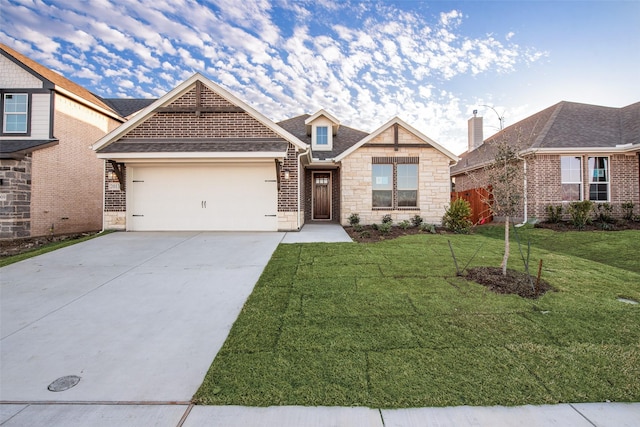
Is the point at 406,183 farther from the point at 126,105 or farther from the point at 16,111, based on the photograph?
the point at 126,105

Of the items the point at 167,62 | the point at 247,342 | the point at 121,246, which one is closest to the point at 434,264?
the point at 247,342

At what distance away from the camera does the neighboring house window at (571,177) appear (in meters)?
12.2

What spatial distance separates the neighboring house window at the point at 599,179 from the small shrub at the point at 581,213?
150cm

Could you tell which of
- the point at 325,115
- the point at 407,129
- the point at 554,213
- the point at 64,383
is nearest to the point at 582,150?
the point at 554,213

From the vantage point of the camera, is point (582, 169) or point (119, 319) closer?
point (119, 319)

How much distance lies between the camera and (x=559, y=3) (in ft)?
30.1

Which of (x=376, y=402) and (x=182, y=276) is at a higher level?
(x=182, y=276)

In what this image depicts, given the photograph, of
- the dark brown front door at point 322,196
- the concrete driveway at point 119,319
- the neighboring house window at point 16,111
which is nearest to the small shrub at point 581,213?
the dark brown front door at point 322,196

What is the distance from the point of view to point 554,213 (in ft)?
38.4

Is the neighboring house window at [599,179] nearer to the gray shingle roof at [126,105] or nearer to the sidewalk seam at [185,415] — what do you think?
the sidewalk seam at [185,415]

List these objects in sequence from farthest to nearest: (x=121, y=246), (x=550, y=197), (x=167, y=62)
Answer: (x=550, y=197), (x=167, y=62), (x=121, y=246)

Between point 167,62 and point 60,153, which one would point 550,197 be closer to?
point 167,62

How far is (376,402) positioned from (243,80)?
13.6m

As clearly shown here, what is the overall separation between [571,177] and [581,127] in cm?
296
